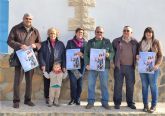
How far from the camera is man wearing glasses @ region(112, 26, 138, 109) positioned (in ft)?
30.7

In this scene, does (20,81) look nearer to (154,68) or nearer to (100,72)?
(100,72)

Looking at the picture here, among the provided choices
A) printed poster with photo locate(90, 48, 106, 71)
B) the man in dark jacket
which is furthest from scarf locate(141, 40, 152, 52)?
the man in dark jacket

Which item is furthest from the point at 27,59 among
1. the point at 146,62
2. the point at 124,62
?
the point at 146,62

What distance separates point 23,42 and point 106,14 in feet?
6.97

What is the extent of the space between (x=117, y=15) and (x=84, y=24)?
798 millimetres

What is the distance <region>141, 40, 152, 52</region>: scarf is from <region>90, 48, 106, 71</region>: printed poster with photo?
84cm

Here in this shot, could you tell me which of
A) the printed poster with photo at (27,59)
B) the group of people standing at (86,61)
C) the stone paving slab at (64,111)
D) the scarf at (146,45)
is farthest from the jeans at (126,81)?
the printed poster with photo at (27,59)

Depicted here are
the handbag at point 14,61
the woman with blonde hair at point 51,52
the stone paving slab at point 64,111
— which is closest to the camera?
the stone paving slab at point 64,111

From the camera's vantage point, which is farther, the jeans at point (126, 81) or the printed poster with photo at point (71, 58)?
the printed poster with photo at point (71, 58)

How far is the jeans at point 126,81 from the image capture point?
30.9 feet

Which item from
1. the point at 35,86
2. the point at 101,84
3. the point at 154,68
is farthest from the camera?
the point at 35,86

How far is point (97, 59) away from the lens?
930 centimetres

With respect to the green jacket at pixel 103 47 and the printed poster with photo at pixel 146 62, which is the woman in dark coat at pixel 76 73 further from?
the printed poster with photo at pixel 146 62

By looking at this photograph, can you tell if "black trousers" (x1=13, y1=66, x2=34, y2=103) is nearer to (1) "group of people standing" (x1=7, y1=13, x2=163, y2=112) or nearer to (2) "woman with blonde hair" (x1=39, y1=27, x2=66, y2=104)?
(1) "group of people standing" (x1=7, y1=13, x2=163, y2=112)
